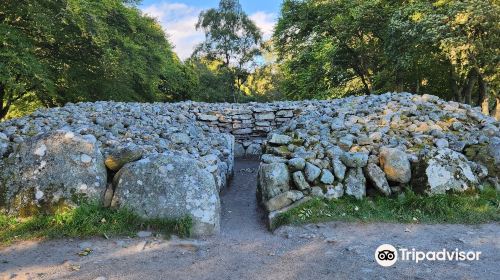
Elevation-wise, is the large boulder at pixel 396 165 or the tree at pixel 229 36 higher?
the tree at pixel 229 36

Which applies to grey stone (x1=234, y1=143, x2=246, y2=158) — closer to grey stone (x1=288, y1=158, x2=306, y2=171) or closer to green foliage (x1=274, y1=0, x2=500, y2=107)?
grey stone (x1=288, y1=158, x2=306, y2=171)

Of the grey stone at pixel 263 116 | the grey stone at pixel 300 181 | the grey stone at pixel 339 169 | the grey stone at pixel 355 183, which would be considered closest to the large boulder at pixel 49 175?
the grey stone at pixel 300 181

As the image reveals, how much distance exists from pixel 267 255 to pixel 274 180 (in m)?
1.58

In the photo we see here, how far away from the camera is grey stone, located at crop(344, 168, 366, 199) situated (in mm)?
5527

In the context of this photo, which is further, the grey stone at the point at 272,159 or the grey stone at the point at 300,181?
the grey stone at the point at 272,159

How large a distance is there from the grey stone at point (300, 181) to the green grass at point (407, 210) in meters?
0.29

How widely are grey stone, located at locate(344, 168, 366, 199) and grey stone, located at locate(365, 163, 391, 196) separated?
116 mm

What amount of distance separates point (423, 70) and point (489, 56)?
5.02 metres

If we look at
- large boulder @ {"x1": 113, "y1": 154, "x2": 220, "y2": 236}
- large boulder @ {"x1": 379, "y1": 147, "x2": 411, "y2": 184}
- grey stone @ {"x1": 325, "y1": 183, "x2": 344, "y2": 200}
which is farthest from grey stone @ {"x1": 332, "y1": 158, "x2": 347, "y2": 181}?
large boulder @ {"x1": 113, "y1": 154, "x2": 220, "y2": 236}

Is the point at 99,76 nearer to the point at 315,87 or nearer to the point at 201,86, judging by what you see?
the point at 201,86

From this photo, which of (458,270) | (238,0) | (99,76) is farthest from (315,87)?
(458,270)

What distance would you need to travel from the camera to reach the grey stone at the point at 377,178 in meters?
5.57

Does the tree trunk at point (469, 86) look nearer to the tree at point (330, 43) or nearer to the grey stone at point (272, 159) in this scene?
the tree at point (330, 43)

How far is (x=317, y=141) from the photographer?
675cm
